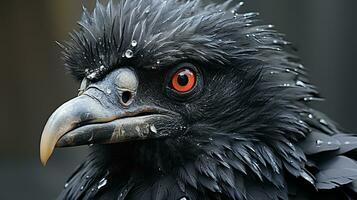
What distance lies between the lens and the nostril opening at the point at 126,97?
341cm

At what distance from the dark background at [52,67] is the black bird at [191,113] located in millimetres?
3552

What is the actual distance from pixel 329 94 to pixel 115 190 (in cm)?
404

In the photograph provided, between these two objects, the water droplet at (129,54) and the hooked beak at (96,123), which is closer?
the hooked beak at (96,123)

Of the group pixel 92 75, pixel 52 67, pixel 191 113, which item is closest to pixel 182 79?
pixel 191 113

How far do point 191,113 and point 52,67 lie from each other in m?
4.36

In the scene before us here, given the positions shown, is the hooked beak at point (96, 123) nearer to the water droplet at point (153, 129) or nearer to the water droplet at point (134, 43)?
the water droplet at point (153, 129)

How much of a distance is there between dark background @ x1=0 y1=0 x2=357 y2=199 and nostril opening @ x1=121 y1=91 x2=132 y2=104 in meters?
3.81

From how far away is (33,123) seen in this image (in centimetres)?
793

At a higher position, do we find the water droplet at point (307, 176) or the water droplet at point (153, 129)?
the water droplet at point (153, 129)

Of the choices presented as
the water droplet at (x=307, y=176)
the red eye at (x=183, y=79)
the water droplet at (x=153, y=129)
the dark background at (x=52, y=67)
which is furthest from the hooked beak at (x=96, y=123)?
the dark background at (x=52, y=67)

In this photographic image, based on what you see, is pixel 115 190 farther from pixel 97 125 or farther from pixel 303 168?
pixel 303 168

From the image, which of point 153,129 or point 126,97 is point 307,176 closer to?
point 153,129

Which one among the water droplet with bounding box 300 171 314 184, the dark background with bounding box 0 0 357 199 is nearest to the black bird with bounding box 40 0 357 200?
the water droplet with bounding box 300 171 314 184

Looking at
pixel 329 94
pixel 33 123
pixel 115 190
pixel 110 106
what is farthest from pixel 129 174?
pixel 33 123
